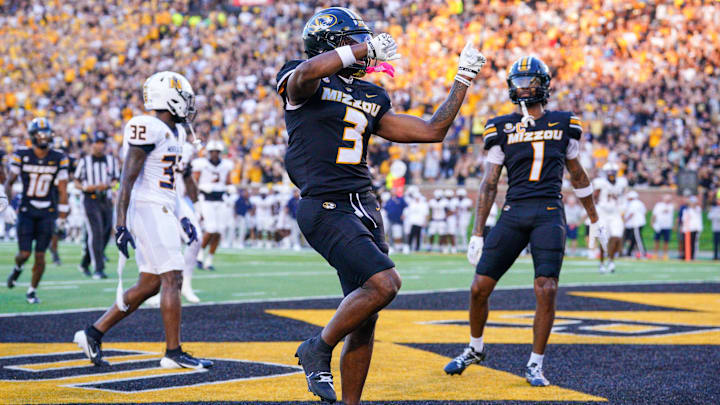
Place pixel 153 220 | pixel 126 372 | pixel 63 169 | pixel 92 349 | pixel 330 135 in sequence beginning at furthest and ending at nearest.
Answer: pixel 63 169, pixel 153 220, pixel 92 349, pixel 126 372, pixel 330 135

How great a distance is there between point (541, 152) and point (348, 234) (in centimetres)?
239

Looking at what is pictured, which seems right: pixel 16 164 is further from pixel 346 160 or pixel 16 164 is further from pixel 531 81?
pixel 346 160

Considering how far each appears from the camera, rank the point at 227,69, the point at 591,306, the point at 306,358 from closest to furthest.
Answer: the point at 306,358, the point at 591,306, the point at 227,69

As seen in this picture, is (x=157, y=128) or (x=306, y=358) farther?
(x=157, y=128)

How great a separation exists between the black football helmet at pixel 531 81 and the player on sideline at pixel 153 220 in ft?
7.28

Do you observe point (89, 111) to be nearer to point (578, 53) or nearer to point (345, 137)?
point (578, 53)

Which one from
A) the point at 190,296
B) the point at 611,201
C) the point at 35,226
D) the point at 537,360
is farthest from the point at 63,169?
the point at 611,201

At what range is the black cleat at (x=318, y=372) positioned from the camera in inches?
157

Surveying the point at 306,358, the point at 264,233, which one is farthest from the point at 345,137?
the point at 264,233

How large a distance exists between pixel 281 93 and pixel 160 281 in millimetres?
2605

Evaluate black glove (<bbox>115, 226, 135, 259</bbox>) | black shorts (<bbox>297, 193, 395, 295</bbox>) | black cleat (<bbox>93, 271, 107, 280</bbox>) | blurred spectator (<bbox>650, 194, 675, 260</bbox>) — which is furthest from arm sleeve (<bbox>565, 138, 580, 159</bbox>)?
blurred spectator (<bbox>650, 194, 675, 260</bbox>)

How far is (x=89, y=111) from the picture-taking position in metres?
35.5

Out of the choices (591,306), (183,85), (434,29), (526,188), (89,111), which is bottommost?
(591,306)

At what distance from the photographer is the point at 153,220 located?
6395 mm
